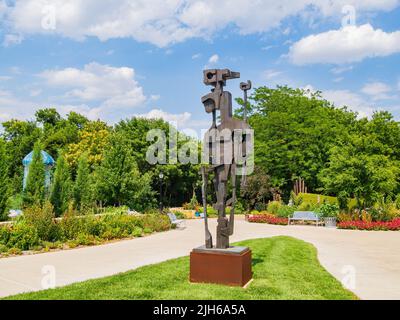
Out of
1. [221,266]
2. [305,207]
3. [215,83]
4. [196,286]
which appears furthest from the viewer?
[305,207]

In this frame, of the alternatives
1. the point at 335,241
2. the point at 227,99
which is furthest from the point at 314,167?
the point at 227,99

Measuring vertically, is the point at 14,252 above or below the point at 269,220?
above

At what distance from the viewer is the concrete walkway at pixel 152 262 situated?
21.6ft

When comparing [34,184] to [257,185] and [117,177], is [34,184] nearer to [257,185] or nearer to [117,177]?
[117,177]

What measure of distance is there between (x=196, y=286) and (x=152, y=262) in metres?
2.88

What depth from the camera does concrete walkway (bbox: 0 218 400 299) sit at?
21.6ft

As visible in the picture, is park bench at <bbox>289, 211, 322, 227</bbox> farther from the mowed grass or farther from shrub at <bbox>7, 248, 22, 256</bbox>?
shrub at <bbox>7, 248, 22, 256</bbox>

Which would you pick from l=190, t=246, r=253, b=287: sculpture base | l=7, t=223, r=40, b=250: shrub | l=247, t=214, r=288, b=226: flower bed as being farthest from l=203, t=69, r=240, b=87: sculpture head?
l=247, t=214, r=288, b=226: flower bed

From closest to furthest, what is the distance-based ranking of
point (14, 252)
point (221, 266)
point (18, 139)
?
point (221, 266)
point (14, 252)
point (18, 139)

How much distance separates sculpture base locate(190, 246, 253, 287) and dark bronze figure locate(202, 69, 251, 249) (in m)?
0.33

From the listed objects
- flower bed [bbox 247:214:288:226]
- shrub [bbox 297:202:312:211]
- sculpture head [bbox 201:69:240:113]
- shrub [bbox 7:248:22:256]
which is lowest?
flower bed [bbox 247:214:288:226]

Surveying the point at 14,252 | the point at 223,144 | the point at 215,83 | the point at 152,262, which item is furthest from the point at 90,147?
the point at 223,144

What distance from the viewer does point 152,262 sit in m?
8.68

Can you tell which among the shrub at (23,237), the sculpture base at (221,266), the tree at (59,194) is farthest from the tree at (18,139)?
the sculpture base at (221,266)
